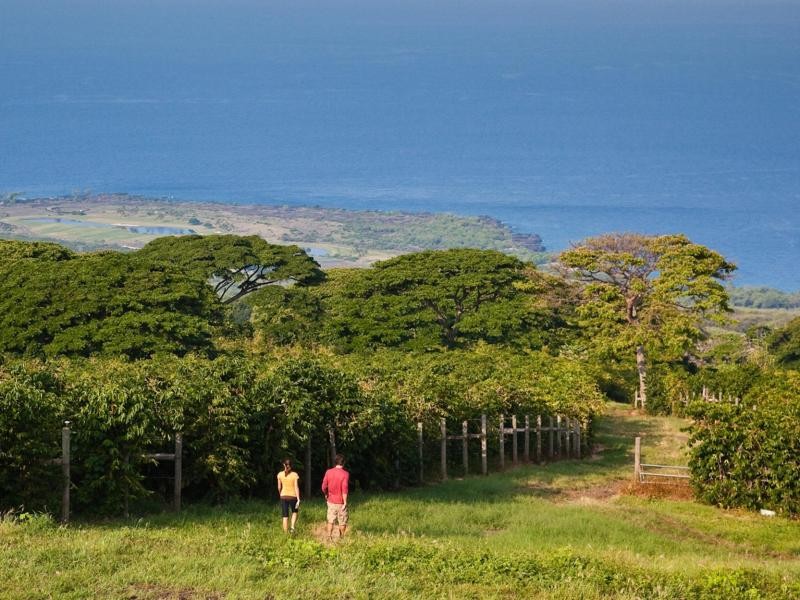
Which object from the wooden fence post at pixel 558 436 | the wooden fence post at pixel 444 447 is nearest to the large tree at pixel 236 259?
the wooden fence post at pixel 558 436

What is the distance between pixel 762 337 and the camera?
85438 millimetres

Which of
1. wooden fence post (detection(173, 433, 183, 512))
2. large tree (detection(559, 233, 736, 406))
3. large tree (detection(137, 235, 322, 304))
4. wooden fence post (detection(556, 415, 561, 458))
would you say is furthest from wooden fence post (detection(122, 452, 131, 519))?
large tree (detection(137, 235, 322, 304))

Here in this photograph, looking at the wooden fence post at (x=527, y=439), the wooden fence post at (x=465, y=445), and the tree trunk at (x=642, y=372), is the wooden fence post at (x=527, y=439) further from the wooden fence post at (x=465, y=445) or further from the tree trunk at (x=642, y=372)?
the tree trunk at (x=642, y=372)

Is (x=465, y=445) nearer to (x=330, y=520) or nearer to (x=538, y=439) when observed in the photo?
(x=538, y=439)

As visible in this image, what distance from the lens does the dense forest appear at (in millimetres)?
19938

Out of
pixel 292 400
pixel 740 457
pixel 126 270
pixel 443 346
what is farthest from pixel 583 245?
pixel 292 400

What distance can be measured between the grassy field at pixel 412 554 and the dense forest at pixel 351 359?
1.35 meters

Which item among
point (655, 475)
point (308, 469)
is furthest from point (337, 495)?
point (655, 475)

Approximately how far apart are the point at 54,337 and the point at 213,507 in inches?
900

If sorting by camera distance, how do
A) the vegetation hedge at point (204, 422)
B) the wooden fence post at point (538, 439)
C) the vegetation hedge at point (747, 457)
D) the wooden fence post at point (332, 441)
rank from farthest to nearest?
the wooden fence post at point (538, 439) → the vegetation hedge at point (747, 457) → the wooden fence post at point (332, 441) → the vegetation hedge at point (204, 422)

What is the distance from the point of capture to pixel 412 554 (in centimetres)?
1592

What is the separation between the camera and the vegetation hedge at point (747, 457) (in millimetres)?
23859

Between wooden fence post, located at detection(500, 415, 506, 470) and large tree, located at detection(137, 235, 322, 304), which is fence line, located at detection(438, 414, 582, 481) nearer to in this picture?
wooden fence post, located at detection(500, 415, 506, 470)

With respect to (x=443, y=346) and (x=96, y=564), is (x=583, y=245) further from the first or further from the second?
(x=96, y=564)
